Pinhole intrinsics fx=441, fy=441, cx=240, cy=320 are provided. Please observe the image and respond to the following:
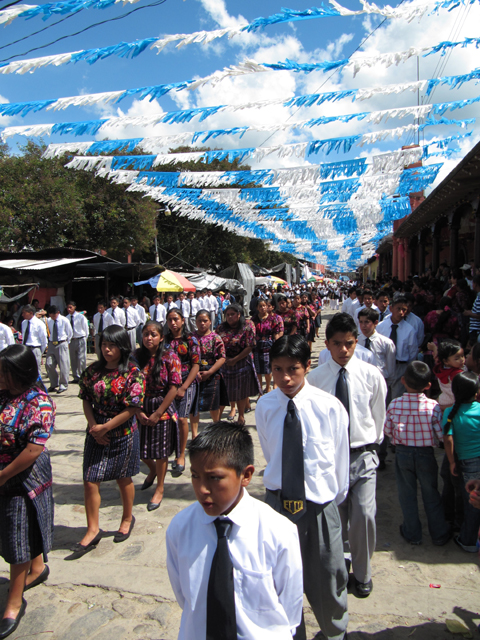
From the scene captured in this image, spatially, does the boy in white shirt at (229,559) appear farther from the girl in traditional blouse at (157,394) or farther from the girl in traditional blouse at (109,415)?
the girl in traditional blouse at (157,394)

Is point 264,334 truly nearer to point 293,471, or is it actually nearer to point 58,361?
point 58,361

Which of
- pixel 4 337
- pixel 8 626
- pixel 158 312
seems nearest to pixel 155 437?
pixel 8 626

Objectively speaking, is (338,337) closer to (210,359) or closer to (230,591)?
(230,591)

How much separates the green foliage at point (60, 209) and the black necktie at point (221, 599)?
17131 mm

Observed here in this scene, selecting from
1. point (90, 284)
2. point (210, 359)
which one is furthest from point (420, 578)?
point (90, 284)

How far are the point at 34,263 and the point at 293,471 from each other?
12185 mm

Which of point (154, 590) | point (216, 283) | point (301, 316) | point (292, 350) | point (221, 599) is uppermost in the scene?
point (216, 283)

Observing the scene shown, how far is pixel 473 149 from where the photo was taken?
5.79 metres

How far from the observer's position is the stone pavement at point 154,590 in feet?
8.23

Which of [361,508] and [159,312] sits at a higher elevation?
[159,312]

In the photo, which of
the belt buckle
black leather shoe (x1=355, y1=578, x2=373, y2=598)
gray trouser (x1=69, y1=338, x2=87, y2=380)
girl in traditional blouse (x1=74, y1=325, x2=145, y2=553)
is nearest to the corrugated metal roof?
gray trouser (x1=69, y1=338, x2=87, y2=380)

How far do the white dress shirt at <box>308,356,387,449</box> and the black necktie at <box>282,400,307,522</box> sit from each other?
0.66 m

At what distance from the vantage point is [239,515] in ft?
4.81

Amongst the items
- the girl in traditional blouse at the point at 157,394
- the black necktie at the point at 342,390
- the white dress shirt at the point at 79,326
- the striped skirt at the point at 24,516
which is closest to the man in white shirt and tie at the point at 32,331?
the white dress shirt at the point at 79,326
